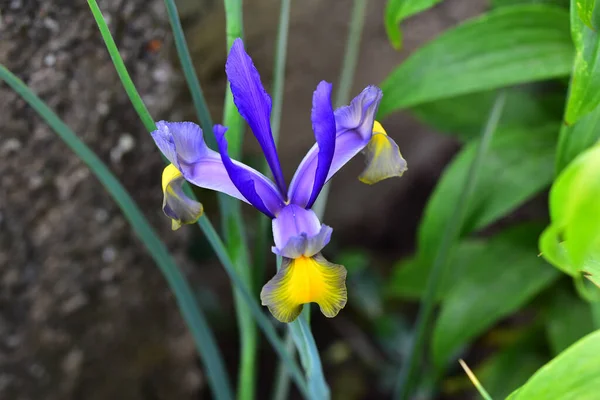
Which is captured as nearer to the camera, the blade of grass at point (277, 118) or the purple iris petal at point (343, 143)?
the purple iris petal at point (343, 143)

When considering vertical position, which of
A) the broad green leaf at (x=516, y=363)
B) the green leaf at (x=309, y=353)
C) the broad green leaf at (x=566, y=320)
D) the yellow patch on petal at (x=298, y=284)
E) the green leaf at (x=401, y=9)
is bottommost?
the broad green leaf at (x=516, y=363)

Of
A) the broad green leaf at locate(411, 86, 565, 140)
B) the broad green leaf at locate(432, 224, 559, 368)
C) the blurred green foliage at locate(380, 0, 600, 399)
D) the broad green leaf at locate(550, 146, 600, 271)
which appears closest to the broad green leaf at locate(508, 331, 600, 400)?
the blurred green foliage at locate(380, 0, 600, 399)

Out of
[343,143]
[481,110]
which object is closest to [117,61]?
[343,143]

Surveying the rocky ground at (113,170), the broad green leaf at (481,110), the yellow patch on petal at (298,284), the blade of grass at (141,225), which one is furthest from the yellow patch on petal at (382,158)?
the broad green leaf at (481,110)

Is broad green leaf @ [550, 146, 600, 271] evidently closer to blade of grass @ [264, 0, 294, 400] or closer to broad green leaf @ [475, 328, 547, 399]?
blade of grass @ [264, 0, 294, 400]

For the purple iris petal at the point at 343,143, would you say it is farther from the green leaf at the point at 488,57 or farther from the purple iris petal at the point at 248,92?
the green leaf at the point at 488,57

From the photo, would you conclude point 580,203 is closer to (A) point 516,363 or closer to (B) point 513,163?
(B) point 513,163

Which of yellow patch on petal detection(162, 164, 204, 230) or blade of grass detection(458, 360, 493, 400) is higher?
yellow patch on petal detection(162, 164, 204, 230)
